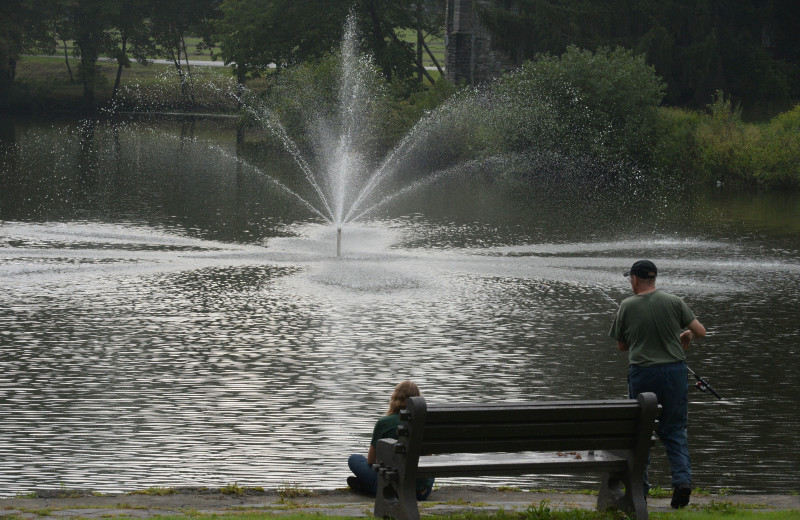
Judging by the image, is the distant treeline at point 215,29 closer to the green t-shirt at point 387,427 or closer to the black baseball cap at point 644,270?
the black baseball cap at point 644,270

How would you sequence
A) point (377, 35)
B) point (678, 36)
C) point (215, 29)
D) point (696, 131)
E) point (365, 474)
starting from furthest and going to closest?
point (215, 29) < point (377, 35) < point (678, 36) < point (696, 131) < point (365, 474)

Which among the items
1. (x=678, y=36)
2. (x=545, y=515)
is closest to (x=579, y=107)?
(x=678, y=36)

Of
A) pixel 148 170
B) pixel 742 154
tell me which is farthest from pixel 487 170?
pixel 148 170

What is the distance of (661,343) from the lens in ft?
29.9

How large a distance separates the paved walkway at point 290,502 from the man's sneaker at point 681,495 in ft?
0.27

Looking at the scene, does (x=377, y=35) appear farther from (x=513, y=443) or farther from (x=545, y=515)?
(x=545, y=515)

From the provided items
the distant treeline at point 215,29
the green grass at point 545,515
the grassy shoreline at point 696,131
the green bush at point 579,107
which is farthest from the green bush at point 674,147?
the green grass at point 545,515

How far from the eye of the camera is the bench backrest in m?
7.78

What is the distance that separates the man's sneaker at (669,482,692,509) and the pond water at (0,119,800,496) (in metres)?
1.79

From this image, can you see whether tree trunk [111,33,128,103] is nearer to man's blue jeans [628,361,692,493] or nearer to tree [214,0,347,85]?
tree [214,0,347,85]

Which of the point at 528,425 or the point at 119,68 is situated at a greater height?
the point at 119,68

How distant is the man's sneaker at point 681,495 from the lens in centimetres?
881

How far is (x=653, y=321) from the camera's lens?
9102 millimetres

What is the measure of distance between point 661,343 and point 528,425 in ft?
5.61
